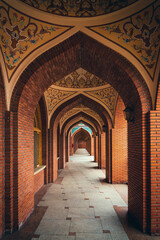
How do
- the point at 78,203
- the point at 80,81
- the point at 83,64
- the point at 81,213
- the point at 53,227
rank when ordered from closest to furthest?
the point at 53,227
the point at 81,213
the point at 83,64
the point at 78,203
the point at 80,81

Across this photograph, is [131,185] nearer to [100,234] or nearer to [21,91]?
[100,234]

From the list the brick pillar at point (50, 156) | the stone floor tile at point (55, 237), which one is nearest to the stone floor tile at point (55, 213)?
the stone floor tile at point (55, 237)

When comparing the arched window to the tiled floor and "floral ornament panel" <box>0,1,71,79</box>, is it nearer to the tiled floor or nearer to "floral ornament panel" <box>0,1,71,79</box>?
the tiled floor

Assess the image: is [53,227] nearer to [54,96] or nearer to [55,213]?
[55,213]

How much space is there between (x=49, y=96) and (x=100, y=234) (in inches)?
225

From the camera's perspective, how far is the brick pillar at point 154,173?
147 inches

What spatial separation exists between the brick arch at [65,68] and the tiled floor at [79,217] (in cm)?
30

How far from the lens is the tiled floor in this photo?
377 centimetres

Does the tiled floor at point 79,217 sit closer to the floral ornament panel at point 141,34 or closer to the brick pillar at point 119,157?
the brick pillar at point 119,157

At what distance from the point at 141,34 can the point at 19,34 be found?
8.60 ft

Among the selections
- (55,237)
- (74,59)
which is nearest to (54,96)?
(74,59)

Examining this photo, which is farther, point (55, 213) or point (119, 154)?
point (119, 154)

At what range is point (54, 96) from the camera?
8039mm

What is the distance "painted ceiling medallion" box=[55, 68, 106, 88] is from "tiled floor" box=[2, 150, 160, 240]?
457 cm
